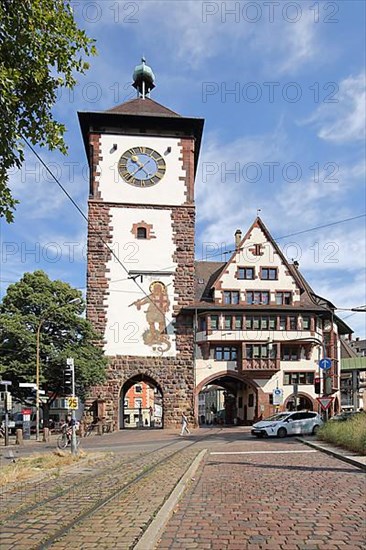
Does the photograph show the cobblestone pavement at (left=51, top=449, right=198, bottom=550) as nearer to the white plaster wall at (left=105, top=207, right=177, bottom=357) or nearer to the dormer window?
the white plaster wall at (left=105, top=207, right=177, bottom=357)

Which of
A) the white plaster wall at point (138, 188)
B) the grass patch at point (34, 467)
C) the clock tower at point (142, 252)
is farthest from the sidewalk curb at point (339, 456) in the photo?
the white plaster wall at point (138, 188)

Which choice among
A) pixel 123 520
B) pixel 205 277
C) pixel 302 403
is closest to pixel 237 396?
pixel 302 403

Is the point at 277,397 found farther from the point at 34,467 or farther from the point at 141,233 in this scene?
the point at 34,467

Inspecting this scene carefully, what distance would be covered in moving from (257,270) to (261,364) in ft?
24.7

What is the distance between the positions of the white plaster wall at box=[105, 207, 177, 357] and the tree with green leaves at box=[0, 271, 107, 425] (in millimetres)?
2011

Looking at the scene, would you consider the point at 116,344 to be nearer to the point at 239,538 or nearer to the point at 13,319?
the point at 13,319

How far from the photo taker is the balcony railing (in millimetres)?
47406

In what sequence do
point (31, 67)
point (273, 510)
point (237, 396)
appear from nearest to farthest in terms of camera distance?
point (31, 67)
point (273, 510)
point (237, 396)

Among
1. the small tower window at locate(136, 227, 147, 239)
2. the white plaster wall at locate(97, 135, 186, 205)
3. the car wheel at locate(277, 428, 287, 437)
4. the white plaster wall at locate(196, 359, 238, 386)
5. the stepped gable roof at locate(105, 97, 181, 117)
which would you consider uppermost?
the stepped gable roof at locate(105, 97, 181, 117)

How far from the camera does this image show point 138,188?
47625mm

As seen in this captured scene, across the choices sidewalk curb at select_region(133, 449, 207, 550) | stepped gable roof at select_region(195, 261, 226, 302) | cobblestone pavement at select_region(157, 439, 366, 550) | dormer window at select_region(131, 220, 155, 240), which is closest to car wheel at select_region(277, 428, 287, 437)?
cobblestone pavement at select_region(157, 439, 366, 550)

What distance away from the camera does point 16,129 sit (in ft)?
23.9

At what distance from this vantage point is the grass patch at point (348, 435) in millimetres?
18317

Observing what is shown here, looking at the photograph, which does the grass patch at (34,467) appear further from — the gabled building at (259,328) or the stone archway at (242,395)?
the gabled building at (259,328)
